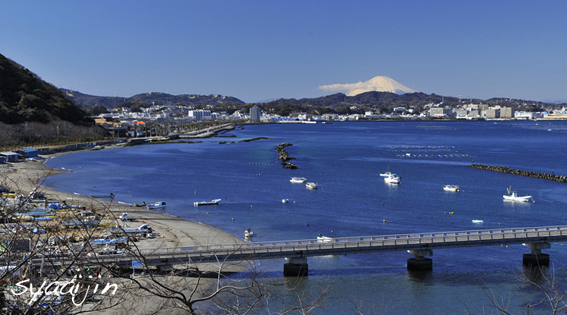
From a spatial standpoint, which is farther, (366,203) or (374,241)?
(366,203)

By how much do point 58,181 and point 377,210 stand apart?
80.0ft

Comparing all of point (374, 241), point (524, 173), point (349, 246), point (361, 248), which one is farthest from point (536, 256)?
point (524, 173)

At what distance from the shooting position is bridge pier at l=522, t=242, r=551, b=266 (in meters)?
17.6

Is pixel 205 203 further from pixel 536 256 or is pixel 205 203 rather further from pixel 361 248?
pixel 536 256

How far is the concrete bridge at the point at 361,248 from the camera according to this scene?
15625 millimetres

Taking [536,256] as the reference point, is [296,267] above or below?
above

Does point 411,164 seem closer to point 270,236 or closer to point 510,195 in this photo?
point 510,195

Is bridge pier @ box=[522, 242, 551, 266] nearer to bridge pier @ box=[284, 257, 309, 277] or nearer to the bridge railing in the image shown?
the bridge railing

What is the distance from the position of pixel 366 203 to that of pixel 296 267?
14.6 meters

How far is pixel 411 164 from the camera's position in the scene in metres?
53.1

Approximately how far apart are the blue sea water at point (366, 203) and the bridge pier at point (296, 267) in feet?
1.23

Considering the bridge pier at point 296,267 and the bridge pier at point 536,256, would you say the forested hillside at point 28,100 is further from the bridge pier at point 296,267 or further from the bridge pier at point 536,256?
the bridge pier at point 536,256

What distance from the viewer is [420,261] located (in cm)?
1697

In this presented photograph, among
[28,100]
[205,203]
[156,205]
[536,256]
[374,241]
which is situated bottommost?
[205,203]
